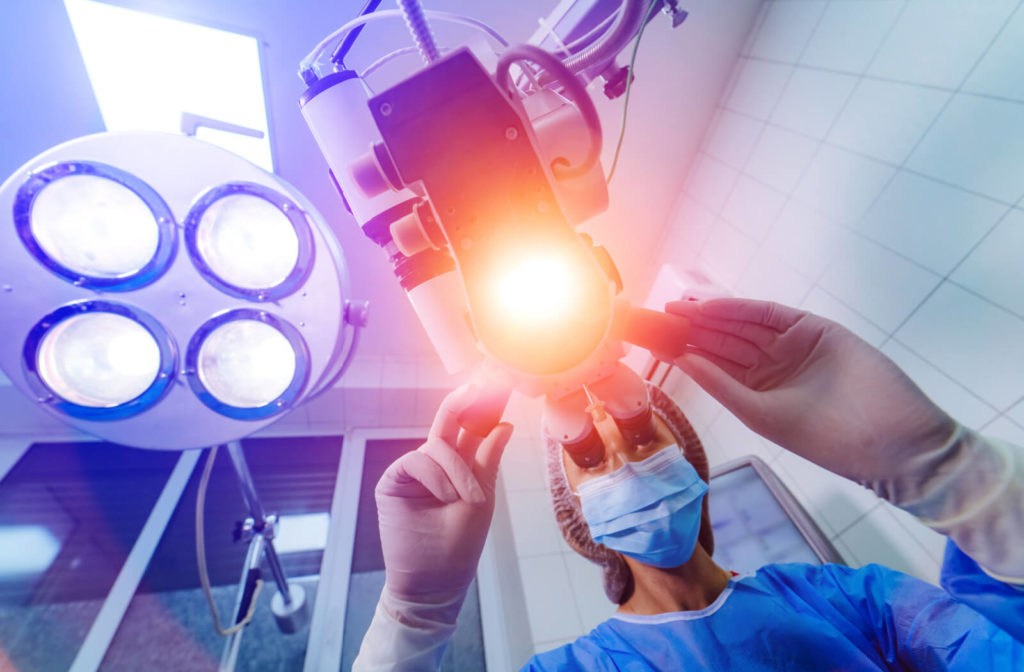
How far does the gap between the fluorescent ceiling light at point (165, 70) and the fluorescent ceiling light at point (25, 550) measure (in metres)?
1.37

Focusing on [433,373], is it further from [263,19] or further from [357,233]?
[263,19]

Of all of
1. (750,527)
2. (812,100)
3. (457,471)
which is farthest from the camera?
(750,527)

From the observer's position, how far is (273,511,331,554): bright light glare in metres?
1.44

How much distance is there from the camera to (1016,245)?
2.49ft

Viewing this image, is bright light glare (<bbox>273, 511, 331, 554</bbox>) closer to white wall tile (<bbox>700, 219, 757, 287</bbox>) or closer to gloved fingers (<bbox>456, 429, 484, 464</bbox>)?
gloved fingers (<bbox>456, 429, 484, 464</bbox>)

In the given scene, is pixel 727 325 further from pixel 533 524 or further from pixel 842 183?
pixel 533 524

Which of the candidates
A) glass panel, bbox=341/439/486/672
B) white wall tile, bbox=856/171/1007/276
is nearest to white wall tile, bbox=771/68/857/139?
white wall tile, bbox=856/171/1007/276

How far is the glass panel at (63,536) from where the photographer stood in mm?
1075

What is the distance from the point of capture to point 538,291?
46 centimetres

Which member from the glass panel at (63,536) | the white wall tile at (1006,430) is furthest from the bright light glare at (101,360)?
the white wall tile at (1006,430)

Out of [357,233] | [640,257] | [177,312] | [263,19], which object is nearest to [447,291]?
[177,312]

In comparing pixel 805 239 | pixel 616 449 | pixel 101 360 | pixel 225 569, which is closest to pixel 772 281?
pixel 805 239

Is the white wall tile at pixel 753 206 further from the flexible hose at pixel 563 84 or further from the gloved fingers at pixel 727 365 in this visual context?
the flexible hose at pixel 563 84

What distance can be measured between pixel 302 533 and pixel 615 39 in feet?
6.09
